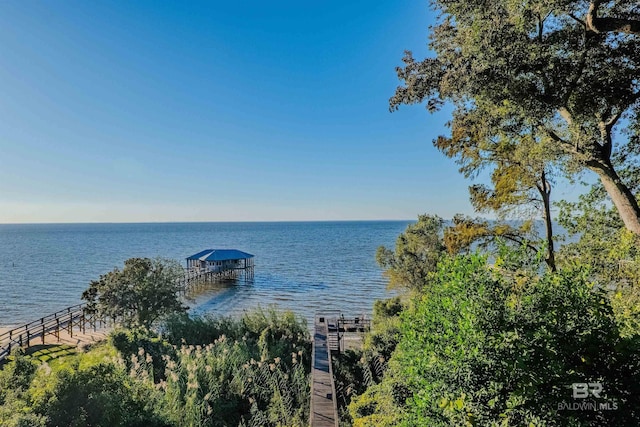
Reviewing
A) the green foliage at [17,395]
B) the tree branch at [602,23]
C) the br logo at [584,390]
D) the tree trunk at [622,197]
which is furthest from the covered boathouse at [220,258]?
the br logo at [584,390]

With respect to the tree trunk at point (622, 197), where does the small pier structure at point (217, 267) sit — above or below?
below

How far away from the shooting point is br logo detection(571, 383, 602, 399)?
3.00 metres

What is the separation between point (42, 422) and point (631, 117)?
11362 mm

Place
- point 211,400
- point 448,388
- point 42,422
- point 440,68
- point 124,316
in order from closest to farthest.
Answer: point 448,388 < point 42,422 < point 440,68 < point 211,400 < point 124,316

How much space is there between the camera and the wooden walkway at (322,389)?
769 centimetres

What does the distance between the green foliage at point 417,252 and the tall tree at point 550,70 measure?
1297cm

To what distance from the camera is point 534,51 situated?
20.5 feet

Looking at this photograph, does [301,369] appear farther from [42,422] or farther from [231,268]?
[231,268]

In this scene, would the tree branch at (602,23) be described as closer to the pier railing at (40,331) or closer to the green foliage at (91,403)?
the green foliage at (91,403)

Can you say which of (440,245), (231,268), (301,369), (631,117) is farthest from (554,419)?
(231,268)

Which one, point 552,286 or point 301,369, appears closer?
point 552,286

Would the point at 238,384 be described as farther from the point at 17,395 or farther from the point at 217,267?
the point at 217,267

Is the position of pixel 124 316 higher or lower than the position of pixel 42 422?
lower

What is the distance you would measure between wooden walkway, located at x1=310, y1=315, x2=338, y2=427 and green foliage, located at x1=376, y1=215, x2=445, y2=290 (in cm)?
822
